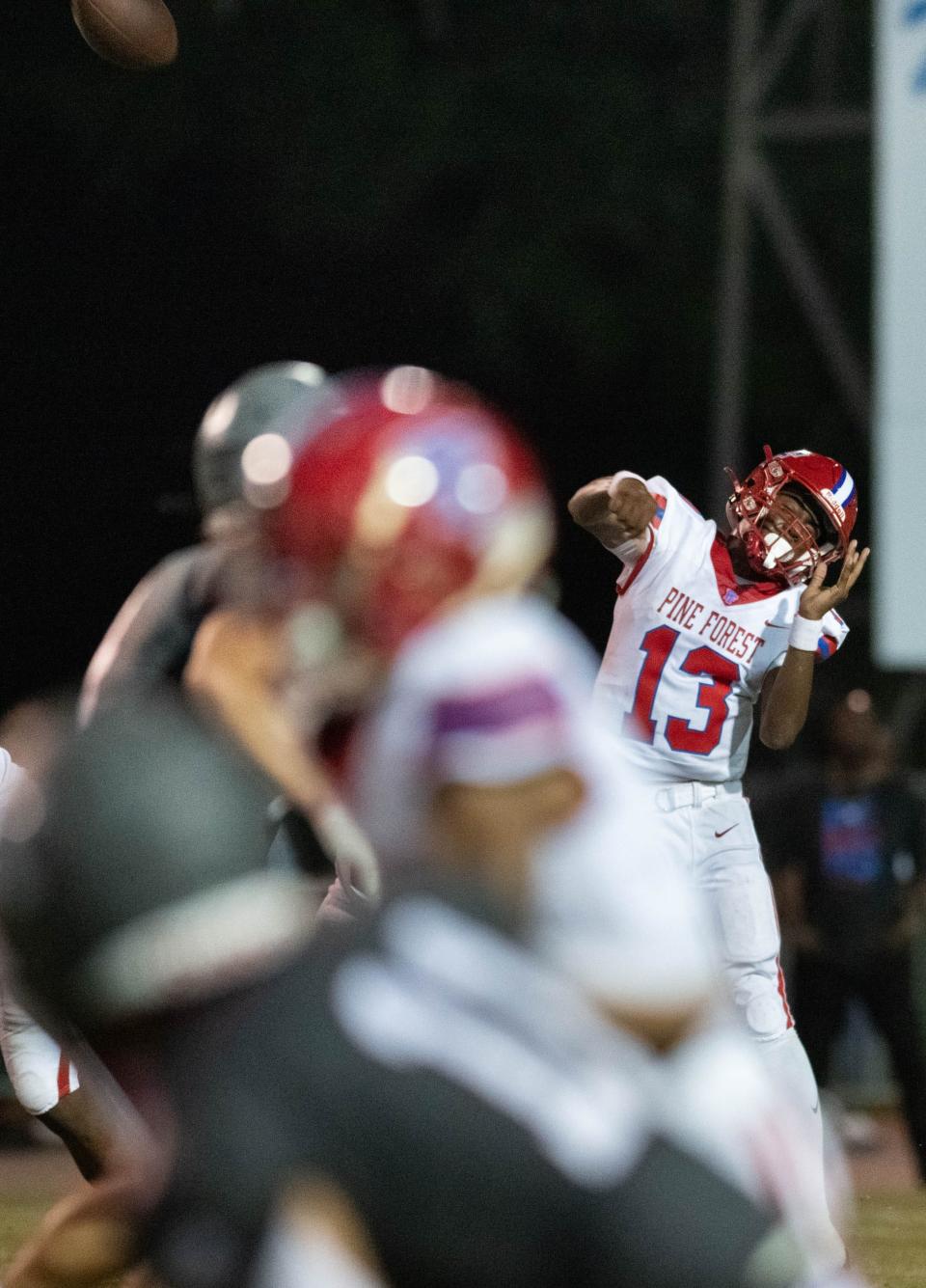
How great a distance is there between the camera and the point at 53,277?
18.2 metres

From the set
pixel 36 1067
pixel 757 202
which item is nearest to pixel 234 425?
pixel 36 1067

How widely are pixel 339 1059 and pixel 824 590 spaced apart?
3.73m

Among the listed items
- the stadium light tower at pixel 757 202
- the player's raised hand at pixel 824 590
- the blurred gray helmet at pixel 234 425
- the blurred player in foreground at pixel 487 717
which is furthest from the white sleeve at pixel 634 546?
the stadium light tower at pixel 757 202

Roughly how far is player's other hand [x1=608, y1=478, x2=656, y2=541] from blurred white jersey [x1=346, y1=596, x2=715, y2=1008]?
3289mm

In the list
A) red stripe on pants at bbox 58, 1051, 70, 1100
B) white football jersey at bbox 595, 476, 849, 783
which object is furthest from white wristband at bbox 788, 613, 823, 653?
red stripe on pants at bbox 58, 1051, 70, 1100

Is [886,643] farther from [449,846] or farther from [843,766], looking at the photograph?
[449,846]

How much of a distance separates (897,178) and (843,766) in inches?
78.8

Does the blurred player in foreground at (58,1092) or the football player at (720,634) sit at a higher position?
the football player at (720,634)

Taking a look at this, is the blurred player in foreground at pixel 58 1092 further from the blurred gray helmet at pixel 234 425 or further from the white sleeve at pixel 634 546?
the white sleeve at pixel 634 546

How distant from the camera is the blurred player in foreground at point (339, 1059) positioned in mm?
2236

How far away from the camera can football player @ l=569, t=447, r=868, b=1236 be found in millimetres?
5855

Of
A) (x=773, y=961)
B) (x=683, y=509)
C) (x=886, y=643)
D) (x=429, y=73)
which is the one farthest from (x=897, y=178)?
(x=429, y=73)

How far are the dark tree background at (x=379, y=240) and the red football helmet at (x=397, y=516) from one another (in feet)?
48.8

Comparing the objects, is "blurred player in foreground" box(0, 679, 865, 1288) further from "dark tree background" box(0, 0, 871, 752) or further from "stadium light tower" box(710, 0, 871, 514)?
"dark tree background" box(0, 0, 871, 752)
